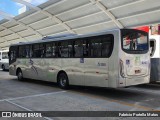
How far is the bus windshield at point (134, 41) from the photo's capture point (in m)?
10.4

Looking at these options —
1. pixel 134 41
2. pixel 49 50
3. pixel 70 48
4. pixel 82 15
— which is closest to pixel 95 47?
pixel 134 41

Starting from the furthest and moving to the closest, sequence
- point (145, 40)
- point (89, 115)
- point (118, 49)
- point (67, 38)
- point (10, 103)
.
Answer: point (67, 38) < point (145, 40) < point (118, 49) < point (10, 103) < point (89, 115)

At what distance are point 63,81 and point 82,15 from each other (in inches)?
742

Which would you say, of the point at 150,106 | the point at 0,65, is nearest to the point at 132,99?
the point at 150,106

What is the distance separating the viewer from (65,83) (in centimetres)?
1317

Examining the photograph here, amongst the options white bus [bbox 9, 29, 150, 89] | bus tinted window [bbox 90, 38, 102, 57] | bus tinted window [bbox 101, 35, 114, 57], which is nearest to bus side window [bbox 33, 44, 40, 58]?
white bus [bbox 9, 29, 150, 89]

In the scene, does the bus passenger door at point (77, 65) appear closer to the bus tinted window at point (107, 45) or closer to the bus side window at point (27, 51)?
the bus tinted window at point (107, 45)

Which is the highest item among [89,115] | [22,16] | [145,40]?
[22,16]

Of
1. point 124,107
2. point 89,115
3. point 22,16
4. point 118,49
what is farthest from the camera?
point 22,16

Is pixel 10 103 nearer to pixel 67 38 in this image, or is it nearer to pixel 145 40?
pixel 67 38

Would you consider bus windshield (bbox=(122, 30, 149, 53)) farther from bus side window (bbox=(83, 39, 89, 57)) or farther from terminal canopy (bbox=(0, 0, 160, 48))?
terminal canopy (bbox=(0, 0, 160, 48))

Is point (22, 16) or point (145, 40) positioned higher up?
point (22, 16)

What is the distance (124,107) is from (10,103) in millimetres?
3998

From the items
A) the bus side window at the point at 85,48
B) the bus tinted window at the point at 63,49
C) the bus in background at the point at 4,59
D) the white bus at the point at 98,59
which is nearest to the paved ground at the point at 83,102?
the white bus at the point at 98,59
